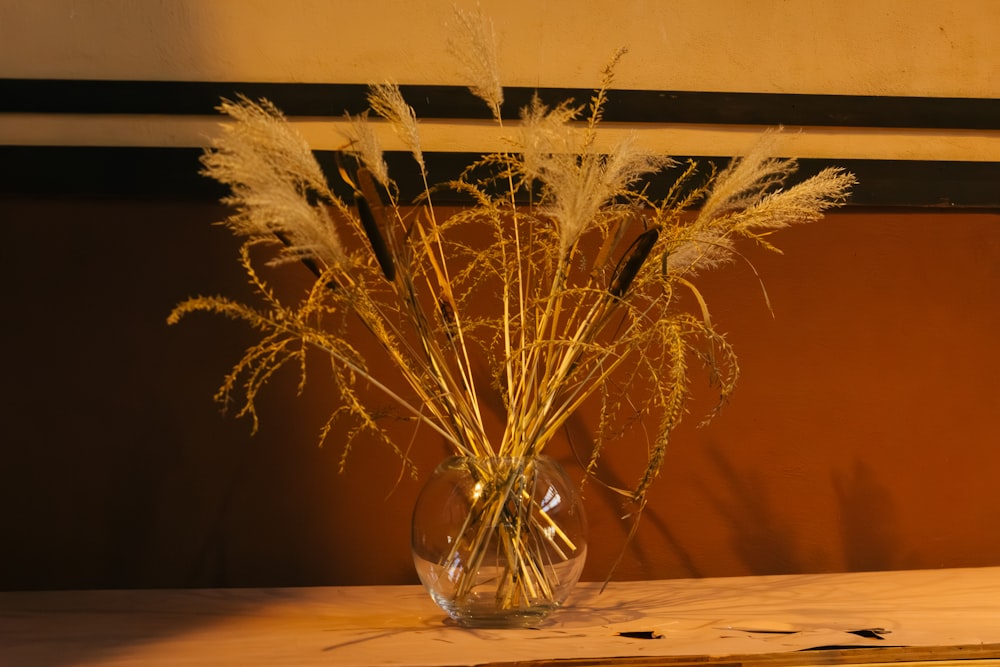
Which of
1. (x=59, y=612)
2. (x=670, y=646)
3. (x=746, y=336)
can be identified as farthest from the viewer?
(x=746, y=336)

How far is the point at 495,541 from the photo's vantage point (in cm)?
111

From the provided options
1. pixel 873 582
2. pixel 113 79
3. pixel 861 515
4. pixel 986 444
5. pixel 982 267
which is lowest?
pixel 873 582

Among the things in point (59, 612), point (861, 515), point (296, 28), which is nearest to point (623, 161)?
point (296, 28)

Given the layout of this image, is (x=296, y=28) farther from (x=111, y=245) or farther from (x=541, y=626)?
(x=541, y=626)

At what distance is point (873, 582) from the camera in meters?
1.43

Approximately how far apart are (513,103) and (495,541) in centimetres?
71

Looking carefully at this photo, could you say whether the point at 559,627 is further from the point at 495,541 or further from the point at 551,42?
the point at 551,42

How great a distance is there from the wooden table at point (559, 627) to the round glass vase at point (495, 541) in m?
0.03

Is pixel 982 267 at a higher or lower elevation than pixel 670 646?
higher

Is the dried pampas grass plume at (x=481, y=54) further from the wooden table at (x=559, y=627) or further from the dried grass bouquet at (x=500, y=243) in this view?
the wooden table at (x=559, y=627)

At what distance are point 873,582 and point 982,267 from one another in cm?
54

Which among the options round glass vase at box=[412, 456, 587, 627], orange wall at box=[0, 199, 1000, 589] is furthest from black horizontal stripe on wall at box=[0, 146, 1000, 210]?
round glass vase at box=[412, 456, 587, 627]

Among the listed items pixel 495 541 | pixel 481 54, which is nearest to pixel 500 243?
pixel 481 54

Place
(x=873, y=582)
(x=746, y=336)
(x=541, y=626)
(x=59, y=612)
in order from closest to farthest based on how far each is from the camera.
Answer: (x=541, y=626)
(x=59, y=612)
(x=873, y=582)
(x=746, y=336)
